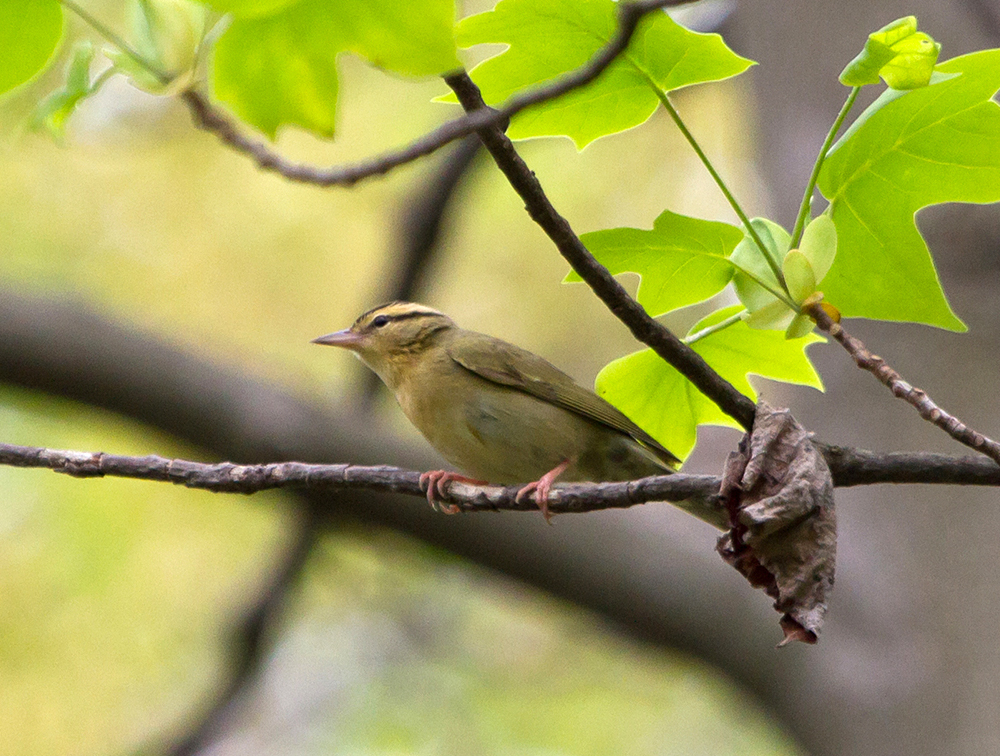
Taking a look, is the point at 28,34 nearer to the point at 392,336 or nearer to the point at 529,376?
the point at 529,376

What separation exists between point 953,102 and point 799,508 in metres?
0.90

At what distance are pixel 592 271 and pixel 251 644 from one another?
502 centimetres

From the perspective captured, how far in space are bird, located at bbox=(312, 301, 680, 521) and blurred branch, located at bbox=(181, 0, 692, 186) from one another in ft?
8.69

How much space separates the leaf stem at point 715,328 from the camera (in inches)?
93.5

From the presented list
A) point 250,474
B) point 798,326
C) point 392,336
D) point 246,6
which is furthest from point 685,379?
point 392,336

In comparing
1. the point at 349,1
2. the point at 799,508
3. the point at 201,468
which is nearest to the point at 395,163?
the point at 349,1

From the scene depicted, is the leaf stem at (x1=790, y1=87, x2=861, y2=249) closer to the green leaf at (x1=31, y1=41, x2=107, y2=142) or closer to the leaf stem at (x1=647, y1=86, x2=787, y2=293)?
the leaf stem at (x1=647, y1=86, x2=787, y2=293)

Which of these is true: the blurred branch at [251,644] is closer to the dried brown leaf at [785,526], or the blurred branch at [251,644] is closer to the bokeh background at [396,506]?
the bokeh background at [396,506]

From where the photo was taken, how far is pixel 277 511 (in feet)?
27.8

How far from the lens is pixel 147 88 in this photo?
73.0 inches

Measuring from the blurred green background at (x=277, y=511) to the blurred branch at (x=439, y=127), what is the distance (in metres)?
5.81

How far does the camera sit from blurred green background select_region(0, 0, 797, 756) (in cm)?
988

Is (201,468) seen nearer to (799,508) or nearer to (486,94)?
(486,94)

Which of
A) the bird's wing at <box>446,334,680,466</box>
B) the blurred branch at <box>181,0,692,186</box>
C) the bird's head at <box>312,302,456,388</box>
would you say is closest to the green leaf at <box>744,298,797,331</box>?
the blurred branch at <box>181,0,692,186</box>
